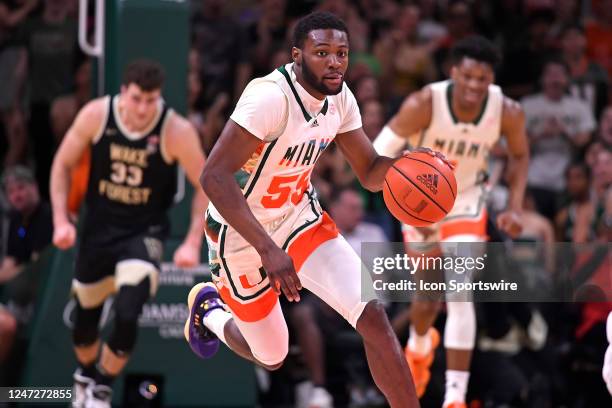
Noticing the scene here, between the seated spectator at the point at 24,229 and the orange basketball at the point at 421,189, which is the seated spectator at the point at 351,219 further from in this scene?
the orange basketball at the point at 421,189

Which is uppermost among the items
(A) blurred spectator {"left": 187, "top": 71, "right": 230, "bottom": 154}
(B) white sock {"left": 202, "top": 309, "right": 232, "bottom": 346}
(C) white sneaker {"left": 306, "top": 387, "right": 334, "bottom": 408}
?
(A) blurred spectator {"left": 187, "top": 71, "right": 230, "bottom": 154}

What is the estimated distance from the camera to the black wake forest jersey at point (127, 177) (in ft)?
25.7

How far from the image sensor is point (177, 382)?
880cm

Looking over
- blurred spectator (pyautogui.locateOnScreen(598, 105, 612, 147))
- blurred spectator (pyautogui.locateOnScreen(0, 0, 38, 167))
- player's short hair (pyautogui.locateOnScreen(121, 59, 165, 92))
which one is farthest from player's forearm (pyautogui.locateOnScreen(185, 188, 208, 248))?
blurred spectator (pyautogui.locateOnScreen(598, 105, 612, 147))

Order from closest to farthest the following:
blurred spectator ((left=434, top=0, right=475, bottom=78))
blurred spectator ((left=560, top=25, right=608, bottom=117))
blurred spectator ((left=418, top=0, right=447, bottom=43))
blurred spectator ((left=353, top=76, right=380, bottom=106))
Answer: blurred spectator ((left=353, top=76, right=380, bottom=106)) < blurred spectator ((left=560, top=25, right=608, bottom=117)) < blurred spectator ((left=434, top=0, right=475, bottom=78)) < blurred spectator ((left=418, top=0, right=447, bottom=43))

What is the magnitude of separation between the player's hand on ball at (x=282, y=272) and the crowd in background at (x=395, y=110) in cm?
297

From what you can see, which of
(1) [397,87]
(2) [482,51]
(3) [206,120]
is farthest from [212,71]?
(2) [482,51]

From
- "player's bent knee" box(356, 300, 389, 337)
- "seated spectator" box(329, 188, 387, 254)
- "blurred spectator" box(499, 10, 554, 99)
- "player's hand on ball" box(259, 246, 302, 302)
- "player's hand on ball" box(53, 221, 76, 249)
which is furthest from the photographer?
"blurred spectator" box(499, 10, 554, 99)

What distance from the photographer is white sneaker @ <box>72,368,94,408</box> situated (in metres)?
7.75

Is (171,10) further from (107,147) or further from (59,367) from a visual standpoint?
(59,367)

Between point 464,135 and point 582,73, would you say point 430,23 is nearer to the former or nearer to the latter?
point 582,73

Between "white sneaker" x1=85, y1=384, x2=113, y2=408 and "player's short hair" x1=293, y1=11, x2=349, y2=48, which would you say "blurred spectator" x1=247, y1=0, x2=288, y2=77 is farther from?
"player's short hair" x1=293, y1=11, x2=349, y2=48

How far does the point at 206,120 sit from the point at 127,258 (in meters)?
2.83

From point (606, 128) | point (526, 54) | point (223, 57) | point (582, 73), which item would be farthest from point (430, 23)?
point (223, 57)
